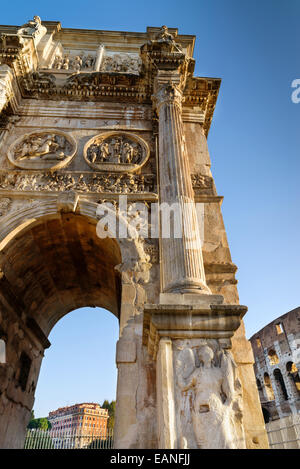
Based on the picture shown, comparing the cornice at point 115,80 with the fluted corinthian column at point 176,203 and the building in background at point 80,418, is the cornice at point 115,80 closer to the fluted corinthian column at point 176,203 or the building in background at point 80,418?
the fluted corinthian column at point 176,203

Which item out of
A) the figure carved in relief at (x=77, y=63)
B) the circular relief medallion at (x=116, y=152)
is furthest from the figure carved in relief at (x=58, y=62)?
Result: the circular relief medallion at (x=116, y=152)

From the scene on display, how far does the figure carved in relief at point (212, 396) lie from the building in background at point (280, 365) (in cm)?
2430

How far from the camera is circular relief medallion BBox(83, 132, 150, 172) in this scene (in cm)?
801

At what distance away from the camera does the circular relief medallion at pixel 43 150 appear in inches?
313

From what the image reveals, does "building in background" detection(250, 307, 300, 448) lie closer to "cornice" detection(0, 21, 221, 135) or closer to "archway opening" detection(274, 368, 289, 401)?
"archway opening" detection(274, 368, 289, 401)

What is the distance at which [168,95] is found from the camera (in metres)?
8.06

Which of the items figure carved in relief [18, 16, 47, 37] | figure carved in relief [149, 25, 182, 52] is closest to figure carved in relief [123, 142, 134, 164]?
figure carved in relief [149, 25, 182, 52]

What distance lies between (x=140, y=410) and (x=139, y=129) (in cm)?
741

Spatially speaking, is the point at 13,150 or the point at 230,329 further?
the point at 13,150

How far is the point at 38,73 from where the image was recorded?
9555mm

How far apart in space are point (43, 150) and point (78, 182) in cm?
154
